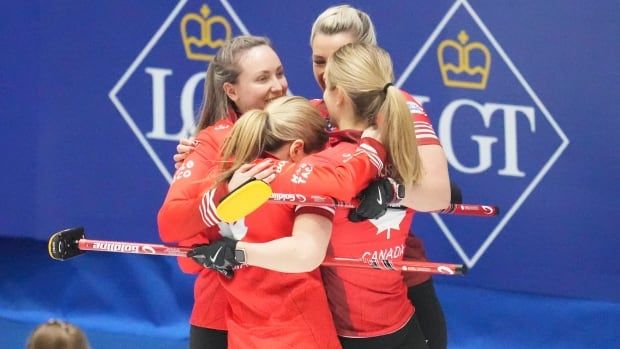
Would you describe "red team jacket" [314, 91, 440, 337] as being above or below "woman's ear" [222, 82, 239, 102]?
below

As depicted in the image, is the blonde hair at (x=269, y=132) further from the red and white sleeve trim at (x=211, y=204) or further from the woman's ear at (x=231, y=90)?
the woman's ear at (x=231, y=90)

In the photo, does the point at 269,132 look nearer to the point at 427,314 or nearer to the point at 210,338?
the point at 210,338

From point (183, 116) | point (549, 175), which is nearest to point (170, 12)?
point (183, 116)

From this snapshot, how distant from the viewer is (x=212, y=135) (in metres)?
3.40

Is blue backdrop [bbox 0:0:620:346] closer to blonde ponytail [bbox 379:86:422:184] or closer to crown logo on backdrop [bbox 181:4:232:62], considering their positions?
crown logo on backdrop [bbox 181:4:232:62]

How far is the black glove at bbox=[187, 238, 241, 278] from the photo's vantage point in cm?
302

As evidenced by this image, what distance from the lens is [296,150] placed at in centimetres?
314

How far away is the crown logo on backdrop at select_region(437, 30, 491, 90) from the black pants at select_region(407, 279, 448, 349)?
1396mm

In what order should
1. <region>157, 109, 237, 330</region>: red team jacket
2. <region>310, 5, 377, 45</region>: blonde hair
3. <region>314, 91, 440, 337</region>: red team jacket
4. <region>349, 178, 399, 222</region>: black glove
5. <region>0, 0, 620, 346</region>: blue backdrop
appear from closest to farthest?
<region>349, 178, 399, 222</region>: black glove
<region>157, 109, 237, 330</region>: red team jacket
<region>314, 91, 440, 337</region>: red team jacket
<region>310, 5, 377, 45</region>: blonde hair
<region>0, 0, 620, 346</region>: blue backdrop

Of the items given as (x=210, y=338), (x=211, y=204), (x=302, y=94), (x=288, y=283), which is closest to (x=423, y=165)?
(x=288, y=283)

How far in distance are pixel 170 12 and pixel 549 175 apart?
71.2 inches

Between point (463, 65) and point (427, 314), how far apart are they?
4.89 ft

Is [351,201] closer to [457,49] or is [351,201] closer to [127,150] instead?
[457,49]

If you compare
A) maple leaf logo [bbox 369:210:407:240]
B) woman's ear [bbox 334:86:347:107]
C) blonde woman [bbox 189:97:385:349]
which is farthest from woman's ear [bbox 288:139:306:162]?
maple leaf logo [bbox 369:210:407:240]
